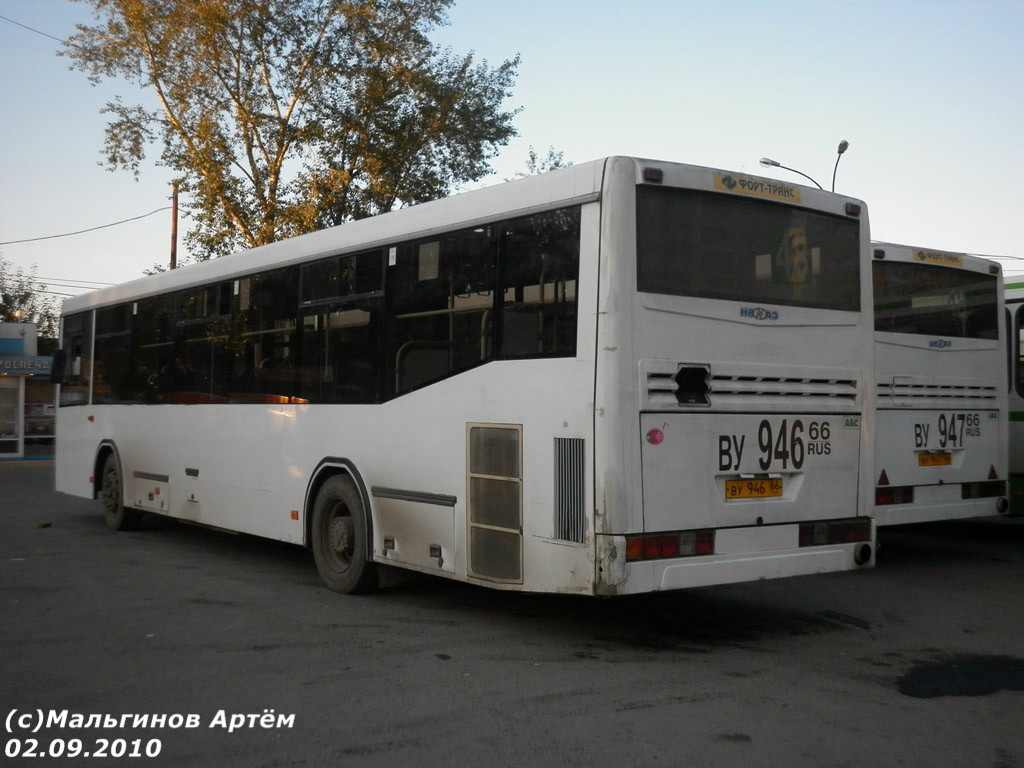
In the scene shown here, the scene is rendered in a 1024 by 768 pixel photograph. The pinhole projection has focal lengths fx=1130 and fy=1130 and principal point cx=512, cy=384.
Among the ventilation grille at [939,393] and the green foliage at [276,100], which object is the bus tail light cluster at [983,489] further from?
the green foliage at [276,100]

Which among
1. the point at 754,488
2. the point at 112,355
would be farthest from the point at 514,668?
the point at 112,355

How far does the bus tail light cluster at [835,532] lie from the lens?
26.1 ft

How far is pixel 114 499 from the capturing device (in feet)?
48.3

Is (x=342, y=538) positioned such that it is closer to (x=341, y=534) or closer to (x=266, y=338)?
(x=341, y=534)

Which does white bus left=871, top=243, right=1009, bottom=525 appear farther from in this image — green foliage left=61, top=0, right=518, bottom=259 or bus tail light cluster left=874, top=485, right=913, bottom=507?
green foliage left=61, top=0, right=518, bottom=259

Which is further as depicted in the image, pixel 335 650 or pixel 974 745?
pixel 335 650

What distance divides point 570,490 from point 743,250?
2.08m

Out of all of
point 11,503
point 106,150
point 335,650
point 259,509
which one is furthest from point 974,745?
point 106,150

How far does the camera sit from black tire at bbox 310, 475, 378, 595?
942 cm

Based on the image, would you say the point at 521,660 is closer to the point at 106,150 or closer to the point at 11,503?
the point at 11,503

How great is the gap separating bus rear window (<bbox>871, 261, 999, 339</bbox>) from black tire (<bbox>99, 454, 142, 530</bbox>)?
9.43 meters

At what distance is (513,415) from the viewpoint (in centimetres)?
765

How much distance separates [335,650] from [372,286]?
3.29 metres

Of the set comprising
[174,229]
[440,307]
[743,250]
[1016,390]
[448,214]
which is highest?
[174,229]
